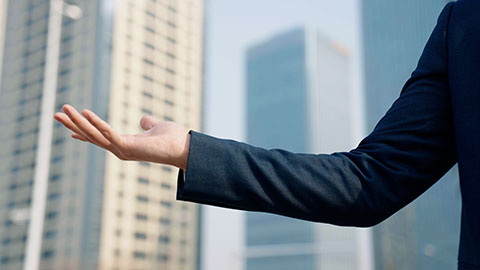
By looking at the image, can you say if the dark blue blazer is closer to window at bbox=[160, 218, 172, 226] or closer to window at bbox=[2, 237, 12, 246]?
window at bbox=[2, 237, 12, 246]

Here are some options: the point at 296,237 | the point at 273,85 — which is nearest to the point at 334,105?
the point at 273,85

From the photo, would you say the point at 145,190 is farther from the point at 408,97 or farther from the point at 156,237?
the point at 408,97

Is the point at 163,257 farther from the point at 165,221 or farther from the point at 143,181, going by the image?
the point at 143,181

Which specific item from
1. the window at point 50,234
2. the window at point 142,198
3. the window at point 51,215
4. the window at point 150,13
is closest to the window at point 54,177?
the window at point 51,215

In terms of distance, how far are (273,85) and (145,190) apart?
3690cm

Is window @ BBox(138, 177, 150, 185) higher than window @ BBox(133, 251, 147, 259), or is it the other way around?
window @ BBox(138, 177, 150, 185)

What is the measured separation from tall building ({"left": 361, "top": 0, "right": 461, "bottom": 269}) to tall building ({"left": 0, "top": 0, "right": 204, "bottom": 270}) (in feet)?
10.3

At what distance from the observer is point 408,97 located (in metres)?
0.43

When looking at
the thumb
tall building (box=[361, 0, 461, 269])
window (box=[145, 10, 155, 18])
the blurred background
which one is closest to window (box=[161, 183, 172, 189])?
the blurred background

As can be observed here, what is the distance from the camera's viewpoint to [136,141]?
1.25 feet

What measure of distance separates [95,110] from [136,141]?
4707 mm

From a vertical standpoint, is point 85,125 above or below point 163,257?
above

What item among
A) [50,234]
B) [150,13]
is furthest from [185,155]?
[150,13]

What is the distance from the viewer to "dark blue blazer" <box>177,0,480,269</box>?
374 millimetres
